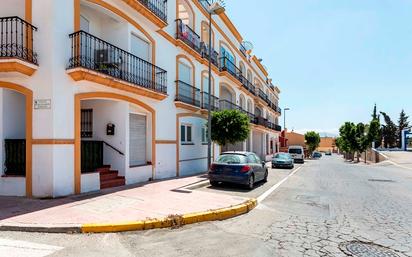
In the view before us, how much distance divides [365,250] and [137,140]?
33.3 feet

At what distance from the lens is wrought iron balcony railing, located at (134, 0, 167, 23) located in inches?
527

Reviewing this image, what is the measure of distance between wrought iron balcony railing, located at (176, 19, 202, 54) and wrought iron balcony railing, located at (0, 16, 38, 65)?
849 centimetres

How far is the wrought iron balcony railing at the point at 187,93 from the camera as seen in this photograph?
A: 1653 centimetres

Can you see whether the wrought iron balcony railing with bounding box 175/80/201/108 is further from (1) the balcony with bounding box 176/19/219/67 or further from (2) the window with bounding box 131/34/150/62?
(2) the window with bounding box 131/34/150/62

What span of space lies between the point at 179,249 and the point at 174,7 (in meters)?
14.1

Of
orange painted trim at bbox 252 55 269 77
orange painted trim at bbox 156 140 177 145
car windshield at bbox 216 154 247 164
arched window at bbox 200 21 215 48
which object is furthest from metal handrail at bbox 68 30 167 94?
orange painted trim at bbox 252 55 269 77

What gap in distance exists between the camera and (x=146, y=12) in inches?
499

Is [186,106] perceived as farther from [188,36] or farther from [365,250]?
[365,250]

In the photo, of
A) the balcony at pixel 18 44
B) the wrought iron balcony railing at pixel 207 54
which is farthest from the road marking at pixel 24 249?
the wrought iron balcony railing at pixel 207 54

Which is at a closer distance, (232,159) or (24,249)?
(24,249)

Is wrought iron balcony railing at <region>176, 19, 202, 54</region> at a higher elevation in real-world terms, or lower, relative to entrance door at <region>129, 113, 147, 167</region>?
higher

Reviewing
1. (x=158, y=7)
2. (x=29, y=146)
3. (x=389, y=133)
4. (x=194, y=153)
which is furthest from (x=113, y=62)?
(x=389, y=133)

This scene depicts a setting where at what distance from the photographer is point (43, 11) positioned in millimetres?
8961

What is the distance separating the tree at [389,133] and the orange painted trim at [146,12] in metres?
86.1
